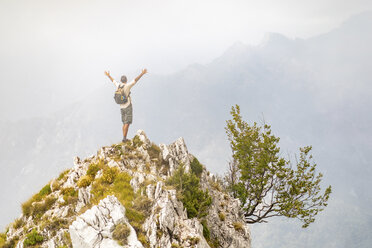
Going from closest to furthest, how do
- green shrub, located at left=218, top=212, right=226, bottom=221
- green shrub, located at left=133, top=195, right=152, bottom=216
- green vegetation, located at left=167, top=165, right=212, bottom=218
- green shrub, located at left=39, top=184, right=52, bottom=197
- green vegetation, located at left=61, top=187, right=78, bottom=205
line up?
green shrub, located at left=133, top=195, right=152, bottom=216
green vegetation, located at left=167, top=165, right=212, bottom=218
green vegetation, located at left=61, top=187, right=78, bottom=205
green shrub, located at left=39, top=184, right=52, bottom=197
green shrub, located at left=218, top=212, right=226, bottom=221

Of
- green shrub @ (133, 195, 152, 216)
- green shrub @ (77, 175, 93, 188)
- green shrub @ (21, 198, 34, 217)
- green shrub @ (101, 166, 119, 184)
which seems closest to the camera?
green shrub @ (133, 195, 152, 216)

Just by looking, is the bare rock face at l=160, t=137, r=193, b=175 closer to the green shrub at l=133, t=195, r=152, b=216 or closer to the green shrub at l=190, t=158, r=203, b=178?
the green shrub at l=190, t=158, r=203, b=178

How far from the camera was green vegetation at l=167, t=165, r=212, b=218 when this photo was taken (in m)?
12.4

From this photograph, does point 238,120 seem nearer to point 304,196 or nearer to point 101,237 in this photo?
point 304,196

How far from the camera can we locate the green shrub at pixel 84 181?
547 inches

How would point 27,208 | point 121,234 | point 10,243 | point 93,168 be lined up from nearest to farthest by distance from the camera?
point 121,234, point 10,243, point 27,208, point 93,168

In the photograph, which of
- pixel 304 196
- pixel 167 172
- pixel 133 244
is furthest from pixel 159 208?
pixel 304 196

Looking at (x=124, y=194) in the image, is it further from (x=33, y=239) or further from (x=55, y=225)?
(x=33, y=239)

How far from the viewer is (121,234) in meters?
8.72

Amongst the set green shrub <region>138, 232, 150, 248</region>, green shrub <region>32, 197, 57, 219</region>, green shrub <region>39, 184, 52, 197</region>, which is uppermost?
green shrub <region>138, 232, 150, 248</region>

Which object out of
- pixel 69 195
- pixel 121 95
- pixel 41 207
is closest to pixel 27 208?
pixel 41 207

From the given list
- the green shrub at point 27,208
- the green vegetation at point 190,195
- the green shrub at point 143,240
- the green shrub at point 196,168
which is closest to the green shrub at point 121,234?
the green shrub at point 143,240

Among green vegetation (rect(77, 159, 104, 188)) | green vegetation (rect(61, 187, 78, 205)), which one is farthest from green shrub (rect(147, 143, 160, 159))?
green vegetation (rect(61, 187, 78, 205))

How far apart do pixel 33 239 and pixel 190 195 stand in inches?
Result: 311
